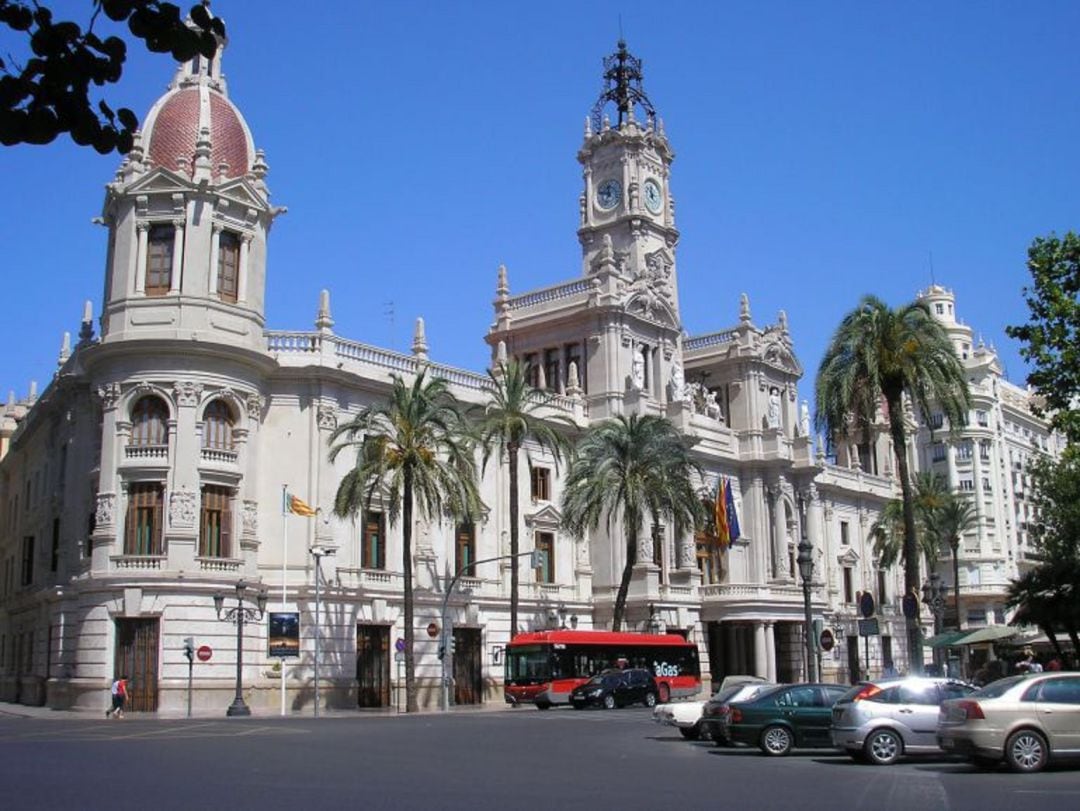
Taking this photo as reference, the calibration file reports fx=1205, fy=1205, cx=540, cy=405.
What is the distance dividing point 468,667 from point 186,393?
1801 cm

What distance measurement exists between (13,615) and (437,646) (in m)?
22.2

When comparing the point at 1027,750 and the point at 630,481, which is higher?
the point at 630,481

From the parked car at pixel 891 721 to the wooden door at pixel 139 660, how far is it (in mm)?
28378

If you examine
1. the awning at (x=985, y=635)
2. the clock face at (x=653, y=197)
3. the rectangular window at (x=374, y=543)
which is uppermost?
the clock face at (x=653, y=197)

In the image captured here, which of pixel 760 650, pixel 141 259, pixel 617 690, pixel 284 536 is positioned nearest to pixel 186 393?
pixel 141 259

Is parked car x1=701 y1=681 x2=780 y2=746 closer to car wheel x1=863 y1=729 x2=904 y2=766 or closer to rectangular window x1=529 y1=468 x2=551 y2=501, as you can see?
car wheel x1=863 y1=729 x2=904 y2=766

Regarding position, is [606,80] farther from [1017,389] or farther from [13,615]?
[1017,389]

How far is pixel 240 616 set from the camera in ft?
132

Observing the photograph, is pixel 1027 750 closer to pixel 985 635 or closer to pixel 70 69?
pixel 70 69

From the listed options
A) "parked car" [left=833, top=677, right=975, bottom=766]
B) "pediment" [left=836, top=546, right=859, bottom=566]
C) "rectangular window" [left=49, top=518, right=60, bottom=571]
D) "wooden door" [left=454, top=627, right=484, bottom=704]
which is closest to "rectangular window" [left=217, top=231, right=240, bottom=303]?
"rectangular window" [left=49, top=518, right=60, bottom=571]

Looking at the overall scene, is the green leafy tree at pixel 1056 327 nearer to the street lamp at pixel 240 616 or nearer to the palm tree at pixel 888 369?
the palm tree at pixel 888 369

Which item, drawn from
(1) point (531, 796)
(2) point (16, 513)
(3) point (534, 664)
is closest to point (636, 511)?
(3) point (534, 664)

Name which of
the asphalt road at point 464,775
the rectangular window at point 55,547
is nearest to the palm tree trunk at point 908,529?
the asphalt road at point 464,775

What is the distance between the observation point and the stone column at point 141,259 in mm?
46531
